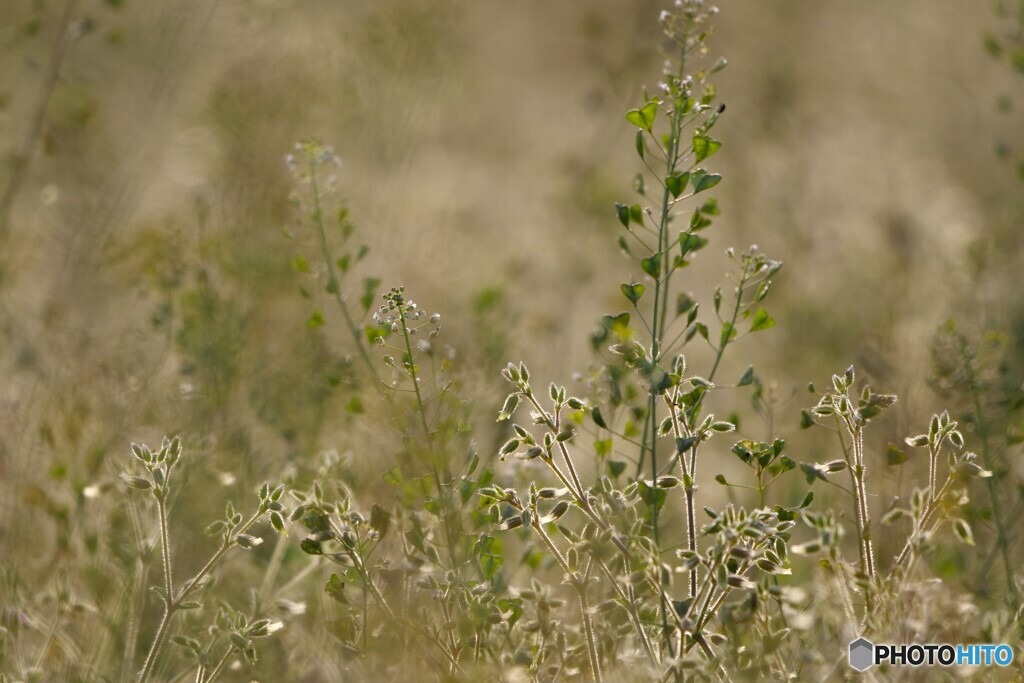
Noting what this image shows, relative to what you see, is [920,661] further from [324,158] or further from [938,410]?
[938,410]

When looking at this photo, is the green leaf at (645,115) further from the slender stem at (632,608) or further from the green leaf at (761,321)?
the slender stem at (632,608)

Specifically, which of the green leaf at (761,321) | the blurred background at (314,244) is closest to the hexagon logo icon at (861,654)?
the green leaf at (761,321)

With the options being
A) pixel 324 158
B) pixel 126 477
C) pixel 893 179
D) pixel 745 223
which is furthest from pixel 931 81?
pixel 126 477

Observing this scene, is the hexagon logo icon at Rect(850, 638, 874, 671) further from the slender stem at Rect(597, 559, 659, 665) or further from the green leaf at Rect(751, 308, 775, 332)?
the green leaf at Rect(751, 308, 775, 332)

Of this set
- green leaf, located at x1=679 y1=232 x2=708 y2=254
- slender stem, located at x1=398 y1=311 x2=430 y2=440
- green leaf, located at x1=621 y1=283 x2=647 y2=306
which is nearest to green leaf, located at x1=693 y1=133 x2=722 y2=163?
green leaf, located at x1=679 y1=232 x2=708 y2=254

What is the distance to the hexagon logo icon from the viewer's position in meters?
1.57

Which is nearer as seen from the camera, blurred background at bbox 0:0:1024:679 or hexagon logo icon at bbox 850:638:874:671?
hexagon logo icon at bbox 850:638:874:671

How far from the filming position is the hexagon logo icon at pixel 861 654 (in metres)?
1.57

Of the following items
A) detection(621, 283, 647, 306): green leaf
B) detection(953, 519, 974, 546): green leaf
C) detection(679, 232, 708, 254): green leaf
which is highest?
detection(679, 232, 708, 254): green leaf

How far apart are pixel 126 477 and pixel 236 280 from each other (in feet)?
5.70

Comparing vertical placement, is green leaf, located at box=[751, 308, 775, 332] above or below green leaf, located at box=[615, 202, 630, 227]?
below
